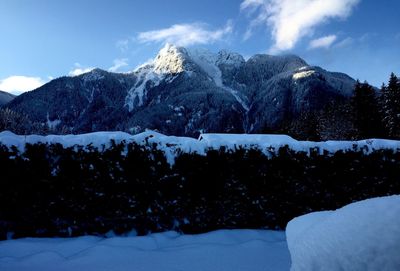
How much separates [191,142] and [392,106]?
3368cm

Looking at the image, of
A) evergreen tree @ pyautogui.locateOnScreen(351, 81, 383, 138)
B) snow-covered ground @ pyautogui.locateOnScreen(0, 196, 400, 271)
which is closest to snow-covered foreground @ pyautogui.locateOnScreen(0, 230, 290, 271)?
snow-covered ground @ pyautogui.locateOnScreen(0, 196, 400, 271)

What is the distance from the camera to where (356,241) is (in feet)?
5.07

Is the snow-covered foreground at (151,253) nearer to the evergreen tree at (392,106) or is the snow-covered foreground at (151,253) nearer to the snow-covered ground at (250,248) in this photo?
the snow-covered ground at (250,248)

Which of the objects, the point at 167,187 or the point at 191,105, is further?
the point at 191,105

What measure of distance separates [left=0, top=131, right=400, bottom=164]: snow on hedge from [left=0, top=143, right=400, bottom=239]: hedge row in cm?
14

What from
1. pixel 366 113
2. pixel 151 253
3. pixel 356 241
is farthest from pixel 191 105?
pixel 356 241

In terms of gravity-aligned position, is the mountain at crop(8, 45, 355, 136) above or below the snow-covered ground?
above

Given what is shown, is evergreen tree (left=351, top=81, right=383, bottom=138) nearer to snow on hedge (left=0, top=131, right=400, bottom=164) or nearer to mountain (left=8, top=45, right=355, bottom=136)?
snow on hedge (left=0, top=131, right=400, bottom=164)

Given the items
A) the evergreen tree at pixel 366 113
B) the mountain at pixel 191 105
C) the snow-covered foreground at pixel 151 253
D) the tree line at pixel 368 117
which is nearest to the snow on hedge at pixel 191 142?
the snow-covered foreground at pixel 151 253

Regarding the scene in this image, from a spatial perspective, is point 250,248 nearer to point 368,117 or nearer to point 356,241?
point 356,241

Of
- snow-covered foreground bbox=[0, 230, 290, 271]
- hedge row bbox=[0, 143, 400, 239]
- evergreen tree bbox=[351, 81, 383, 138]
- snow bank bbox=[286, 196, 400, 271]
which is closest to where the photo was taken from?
snow bank bbox=[286, 196, 400, 271]

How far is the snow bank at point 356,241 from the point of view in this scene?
1452mm

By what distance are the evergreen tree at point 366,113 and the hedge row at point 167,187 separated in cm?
3033

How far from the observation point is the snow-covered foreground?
4.66 metres
